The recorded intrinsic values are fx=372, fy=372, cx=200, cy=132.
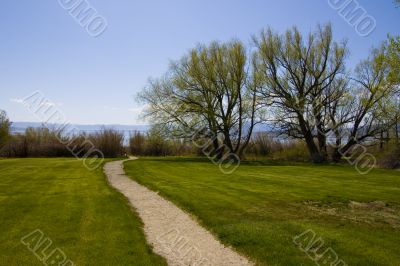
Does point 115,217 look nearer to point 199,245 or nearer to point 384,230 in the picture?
point 199,245

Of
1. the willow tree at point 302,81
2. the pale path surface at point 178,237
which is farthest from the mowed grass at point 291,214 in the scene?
the willow tree at point 302,81

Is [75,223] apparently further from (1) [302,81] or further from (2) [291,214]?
(1) [302,81]

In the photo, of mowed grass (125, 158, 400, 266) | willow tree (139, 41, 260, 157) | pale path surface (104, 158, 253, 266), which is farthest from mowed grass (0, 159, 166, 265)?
willow tree (139, 41, 260, 157)

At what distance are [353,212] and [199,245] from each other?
5.65 meters

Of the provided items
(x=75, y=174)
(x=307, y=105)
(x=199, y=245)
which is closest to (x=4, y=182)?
(x=75, y=174)

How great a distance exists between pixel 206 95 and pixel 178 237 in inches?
1049

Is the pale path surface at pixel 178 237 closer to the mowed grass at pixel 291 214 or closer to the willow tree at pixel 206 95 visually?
the mowed grass at pixel 291 214

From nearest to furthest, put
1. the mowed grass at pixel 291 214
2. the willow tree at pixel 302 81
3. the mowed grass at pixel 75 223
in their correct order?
the mowed grass at pixel 75 223 → the mowed grass at pixel 291 214 → the willow tree at pixel 302 81

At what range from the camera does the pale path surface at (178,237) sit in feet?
24.9

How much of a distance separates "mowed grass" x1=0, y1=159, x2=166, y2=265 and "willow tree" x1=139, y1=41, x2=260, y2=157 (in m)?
19.1

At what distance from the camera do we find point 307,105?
113 feet

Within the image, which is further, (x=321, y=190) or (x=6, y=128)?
(x=6, y=128)

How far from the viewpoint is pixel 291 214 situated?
11172 millimetres

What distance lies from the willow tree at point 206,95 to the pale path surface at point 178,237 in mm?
21456
